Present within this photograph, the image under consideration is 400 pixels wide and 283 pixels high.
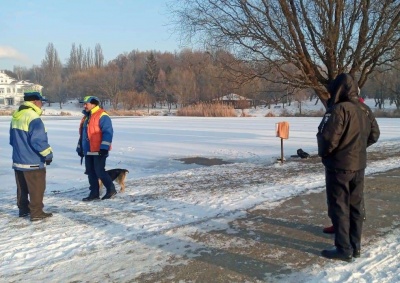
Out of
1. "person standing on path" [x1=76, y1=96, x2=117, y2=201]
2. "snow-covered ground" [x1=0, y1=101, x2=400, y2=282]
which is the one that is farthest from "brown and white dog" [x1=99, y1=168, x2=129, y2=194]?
"person standing on path" [x1=76, y1=96, x2=117, y2=201]

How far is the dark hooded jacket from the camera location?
394cm

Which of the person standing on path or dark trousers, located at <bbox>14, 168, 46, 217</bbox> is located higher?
the person standing on path

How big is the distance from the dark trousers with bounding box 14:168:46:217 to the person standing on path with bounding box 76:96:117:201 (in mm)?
1165

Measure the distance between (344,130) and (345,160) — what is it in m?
0.32

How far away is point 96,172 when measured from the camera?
6875 millimetres

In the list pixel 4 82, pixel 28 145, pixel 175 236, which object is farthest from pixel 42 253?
pixel 4 82

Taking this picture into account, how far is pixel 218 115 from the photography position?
49.6 metres

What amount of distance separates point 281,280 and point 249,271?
35 centimetres

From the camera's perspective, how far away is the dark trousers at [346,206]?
157 inches

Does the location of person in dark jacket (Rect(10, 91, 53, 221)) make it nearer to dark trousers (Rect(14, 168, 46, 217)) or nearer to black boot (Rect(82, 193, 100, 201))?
dark trousers (Rect(14, 168, 46, 217))

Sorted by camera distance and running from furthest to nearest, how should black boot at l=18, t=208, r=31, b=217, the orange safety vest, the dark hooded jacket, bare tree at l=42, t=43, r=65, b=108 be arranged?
bare tree at l=42, t=43, r=65, b=108 → the orange safety vest → black boot at l=18, t=208, r=31, b=217 → the dark hooded jacket

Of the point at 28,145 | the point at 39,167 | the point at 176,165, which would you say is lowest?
the point at 176,165

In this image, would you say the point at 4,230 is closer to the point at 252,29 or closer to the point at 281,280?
the point at 281,280

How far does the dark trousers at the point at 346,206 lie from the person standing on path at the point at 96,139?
4.12 metres
